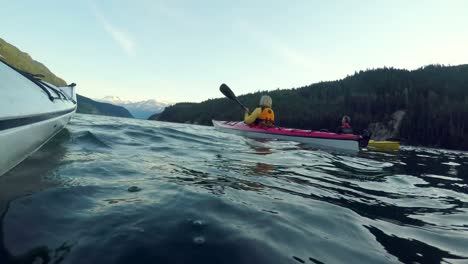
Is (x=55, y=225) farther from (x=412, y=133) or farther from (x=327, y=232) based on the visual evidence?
(x=412, y=133)

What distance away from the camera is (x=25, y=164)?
4.59 meters

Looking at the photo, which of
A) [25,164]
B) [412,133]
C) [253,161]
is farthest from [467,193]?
[412,133]

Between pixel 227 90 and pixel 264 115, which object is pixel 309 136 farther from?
pixel 227 90

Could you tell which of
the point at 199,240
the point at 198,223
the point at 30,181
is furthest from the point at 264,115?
the point at 199,240

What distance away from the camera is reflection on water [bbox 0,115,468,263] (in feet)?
7.48


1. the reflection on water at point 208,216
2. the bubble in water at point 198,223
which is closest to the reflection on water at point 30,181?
the reflection on water at point 208,216

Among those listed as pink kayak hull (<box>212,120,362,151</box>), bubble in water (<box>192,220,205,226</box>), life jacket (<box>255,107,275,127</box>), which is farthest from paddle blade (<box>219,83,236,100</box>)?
bubble in water (<box>192,220,205,226</box>)

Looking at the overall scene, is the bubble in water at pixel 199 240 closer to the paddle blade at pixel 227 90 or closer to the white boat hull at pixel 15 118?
the white boat hull at pixel 15 118

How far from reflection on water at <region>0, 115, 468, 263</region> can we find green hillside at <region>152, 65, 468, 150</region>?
49940 mm

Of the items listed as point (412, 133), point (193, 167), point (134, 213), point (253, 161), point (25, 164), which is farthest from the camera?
point (412, 133)

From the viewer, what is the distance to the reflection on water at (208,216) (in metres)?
2.28

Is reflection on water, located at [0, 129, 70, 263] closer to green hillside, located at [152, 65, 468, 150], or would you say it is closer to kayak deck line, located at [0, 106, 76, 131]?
kayak deck line, located at [0, 106, 76, 131]

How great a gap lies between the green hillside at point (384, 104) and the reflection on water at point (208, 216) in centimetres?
4994

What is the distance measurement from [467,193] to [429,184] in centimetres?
71
